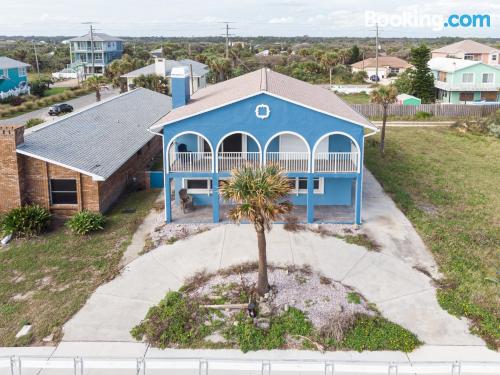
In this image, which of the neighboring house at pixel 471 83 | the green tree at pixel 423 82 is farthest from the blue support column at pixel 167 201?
the neighboring house at pixel 471 83

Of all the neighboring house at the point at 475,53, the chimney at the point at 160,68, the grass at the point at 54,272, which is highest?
the neighboring house at the point at 475,53

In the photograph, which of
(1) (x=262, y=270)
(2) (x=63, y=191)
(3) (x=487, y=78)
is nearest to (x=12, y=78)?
(2) (x=63, y=191)

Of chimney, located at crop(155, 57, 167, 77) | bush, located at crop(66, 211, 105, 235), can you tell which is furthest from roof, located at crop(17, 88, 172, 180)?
chimney, located at crop(155, 57, 167, 77)

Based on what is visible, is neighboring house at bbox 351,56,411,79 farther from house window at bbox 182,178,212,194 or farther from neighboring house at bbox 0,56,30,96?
house window at bbox 182,178,212,194

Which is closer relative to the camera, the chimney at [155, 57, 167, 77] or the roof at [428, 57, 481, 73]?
the roof at [428, 57, 481, 73]

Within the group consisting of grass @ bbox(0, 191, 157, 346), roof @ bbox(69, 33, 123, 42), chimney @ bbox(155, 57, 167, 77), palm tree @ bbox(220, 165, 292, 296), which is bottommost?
grass @ bbox(0, 191, 157, 346)

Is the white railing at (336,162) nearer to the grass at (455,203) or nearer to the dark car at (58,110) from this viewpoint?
the grass at (455,203)
